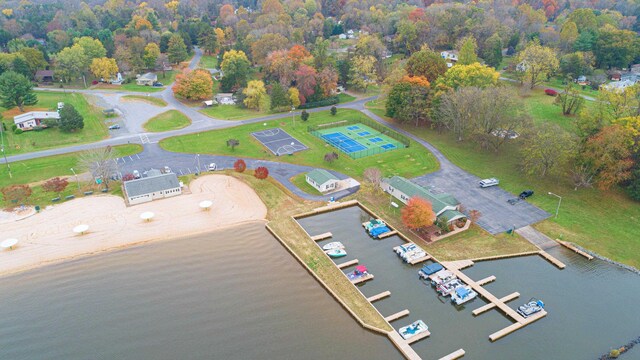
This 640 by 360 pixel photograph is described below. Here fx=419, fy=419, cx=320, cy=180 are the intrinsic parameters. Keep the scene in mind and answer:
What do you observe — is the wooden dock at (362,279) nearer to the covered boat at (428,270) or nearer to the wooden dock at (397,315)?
the wooden dock at (397,315)

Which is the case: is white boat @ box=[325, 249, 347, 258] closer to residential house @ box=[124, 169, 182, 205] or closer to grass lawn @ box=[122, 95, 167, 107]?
residential house @ box=[124, 169, 182, 205]

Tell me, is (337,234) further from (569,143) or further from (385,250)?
(569,143)

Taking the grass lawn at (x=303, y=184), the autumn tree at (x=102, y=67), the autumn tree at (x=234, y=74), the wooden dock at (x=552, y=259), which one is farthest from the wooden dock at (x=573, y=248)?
the autumn tree at (x=102, y=67)

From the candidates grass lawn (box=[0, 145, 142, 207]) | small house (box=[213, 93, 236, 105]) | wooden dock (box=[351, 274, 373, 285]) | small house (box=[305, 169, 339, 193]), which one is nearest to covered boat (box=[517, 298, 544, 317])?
wooden dock (box=[351, 274, 373, 285])

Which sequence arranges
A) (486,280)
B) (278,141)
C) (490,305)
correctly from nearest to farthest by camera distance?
(490,305), (486,280), (278,141)

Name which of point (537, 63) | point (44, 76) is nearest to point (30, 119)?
point (44, 76)

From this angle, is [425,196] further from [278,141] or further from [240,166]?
[278,141]
